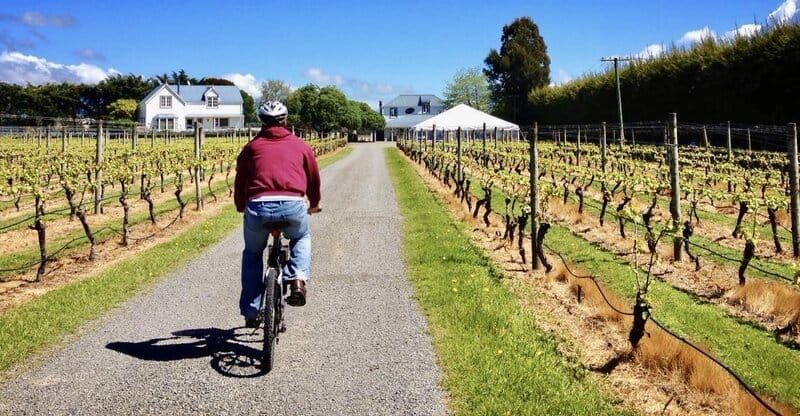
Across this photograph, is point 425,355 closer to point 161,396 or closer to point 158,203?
point 161,396

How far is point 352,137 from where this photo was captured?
93.5m

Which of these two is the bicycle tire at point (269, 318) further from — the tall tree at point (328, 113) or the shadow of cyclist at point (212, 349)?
the tall tree at point (328, 113)

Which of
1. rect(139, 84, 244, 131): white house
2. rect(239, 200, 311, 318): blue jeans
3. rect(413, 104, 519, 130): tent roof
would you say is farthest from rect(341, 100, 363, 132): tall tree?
rect(239, 200, 311, 318): blue jeans

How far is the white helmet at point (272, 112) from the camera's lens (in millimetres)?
4789

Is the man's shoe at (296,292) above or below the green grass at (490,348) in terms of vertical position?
above

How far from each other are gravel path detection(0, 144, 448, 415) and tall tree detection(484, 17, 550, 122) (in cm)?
5969

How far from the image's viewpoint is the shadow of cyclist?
15.7 feet

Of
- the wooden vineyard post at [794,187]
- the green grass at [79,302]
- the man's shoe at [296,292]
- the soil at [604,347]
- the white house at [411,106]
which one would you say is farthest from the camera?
the white house at [411,106]

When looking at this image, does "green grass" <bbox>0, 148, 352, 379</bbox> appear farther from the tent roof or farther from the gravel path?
the tent roof

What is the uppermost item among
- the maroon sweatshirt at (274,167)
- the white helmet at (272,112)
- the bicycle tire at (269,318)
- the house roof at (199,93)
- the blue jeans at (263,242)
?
the house roof at (199,93)

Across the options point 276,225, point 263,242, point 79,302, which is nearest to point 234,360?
point 263,242

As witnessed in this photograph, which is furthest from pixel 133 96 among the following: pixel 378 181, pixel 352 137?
pixel 378 181

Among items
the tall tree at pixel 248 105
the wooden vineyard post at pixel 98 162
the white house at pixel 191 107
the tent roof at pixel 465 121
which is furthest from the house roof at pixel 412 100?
the wooden vineyard post at pixel 98 162

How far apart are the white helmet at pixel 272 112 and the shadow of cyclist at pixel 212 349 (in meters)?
1.87
